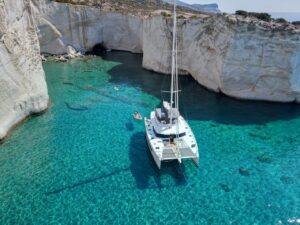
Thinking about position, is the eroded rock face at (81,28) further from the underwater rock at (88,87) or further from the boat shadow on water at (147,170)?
the boat shadow on water at (147,170)

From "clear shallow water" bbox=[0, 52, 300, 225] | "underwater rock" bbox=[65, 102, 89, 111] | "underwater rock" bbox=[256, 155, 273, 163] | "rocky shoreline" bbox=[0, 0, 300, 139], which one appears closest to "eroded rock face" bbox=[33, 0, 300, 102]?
"rocky shoreline" bbox=[0, 0, 300, 139]

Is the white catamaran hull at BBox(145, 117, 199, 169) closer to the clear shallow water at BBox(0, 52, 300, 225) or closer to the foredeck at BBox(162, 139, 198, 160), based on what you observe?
the foredeck at BBox(162, 139, 198, 160)

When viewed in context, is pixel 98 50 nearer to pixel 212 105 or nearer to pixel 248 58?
pixel 212 105

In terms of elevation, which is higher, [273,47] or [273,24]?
[273,24]

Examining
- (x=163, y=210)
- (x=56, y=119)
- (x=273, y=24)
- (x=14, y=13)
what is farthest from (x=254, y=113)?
(x=14, y=13)

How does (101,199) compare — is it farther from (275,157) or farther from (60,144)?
(275,157)

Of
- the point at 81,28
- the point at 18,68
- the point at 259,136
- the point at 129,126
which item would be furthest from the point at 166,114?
the point at 81,28

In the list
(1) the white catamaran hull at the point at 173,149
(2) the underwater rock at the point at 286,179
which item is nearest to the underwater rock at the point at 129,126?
(1) the white catamaran hull at the point at 173,149
